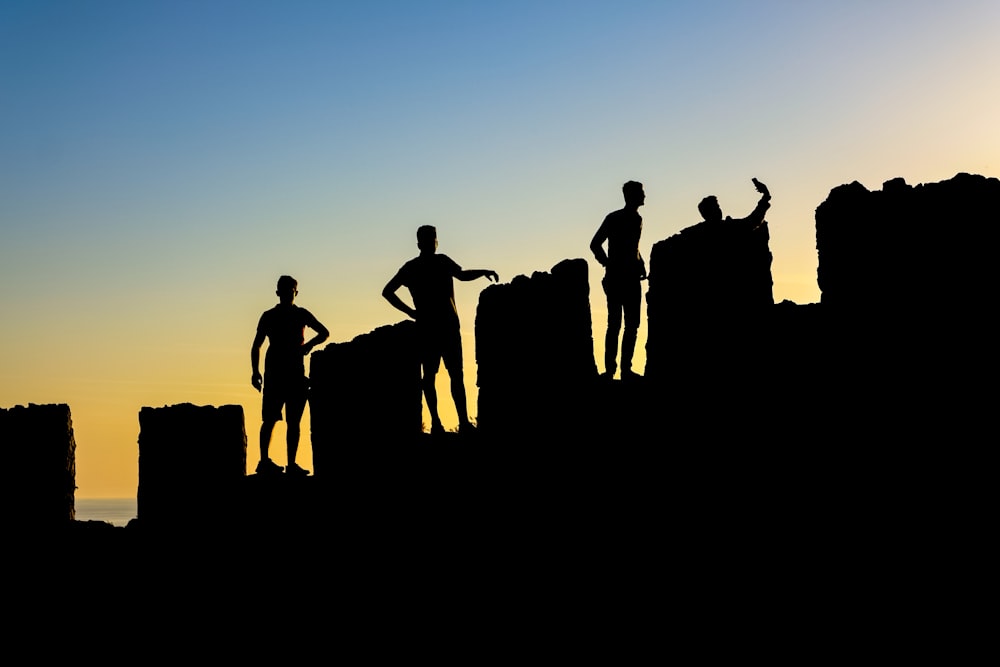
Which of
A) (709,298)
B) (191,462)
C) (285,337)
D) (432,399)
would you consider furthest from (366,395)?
(709,298)

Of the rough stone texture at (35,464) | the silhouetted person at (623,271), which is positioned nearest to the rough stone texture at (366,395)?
the silhouetted person at (623,271)

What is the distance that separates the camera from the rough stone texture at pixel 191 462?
16359 millimetres

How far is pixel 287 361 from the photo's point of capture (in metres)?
15.7

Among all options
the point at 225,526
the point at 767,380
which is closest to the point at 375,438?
the point at 225,526

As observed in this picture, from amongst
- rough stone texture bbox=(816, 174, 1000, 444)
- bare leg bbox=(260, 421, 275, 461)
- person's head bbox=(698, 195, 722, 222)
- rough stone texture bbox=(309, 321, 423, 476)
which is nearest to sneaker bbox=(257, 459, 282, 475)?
bare leg bbox=(260, 421, 275, 461)

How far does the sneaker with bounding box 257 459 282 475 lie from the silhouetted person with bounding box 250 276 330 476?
0.23 meters

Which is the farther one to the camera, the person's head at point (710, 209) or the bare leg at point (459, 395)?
the bare leg at point (459, 395)

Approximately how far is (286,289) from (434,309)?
2.21 metres

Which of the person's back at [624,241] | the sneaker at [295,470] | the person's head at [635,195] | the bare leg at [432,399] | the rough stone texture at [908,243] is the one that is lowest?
the sneaker at [295,470]

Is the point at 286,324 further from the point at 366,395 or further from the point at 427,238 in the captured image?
the point at 427,238

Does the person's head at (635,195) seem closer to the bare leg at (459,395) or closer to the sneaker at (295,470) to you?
the bare leg at (459,395)

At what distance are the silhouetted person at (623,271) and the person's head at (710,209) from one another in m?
0.80

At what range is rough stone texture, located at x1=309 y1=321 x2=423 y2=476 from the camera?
15.1 m

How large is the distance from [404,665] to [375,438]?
285 centimetres
